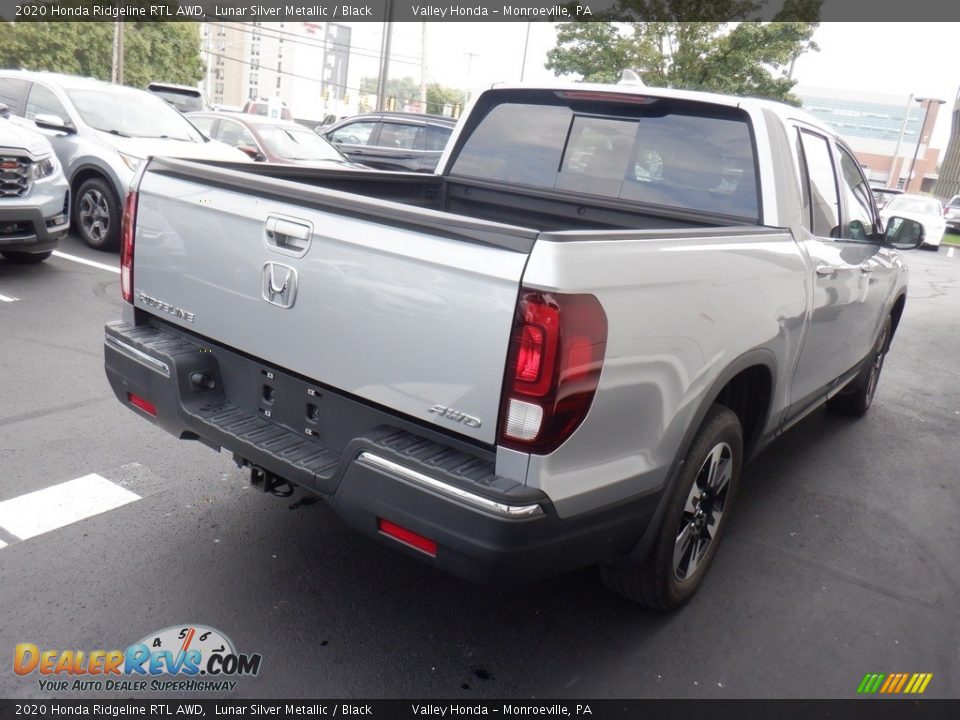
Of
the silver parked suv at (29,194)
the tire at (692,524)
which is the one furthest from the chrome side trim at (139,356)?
the silver parked suv at (29,194)

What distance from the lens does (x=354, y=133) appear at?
15523 millimetres

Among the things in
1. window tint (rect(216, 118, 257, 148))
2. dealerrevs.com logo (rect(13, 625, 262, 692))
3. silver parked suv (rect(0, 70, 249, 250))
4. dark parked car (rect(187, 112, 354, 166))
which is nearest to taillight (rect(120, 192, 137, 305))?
dealerrevs.com logo (rect(13, 625, 262, 692))

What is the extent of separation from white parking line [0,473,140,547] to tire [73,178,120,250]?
561 centimetres

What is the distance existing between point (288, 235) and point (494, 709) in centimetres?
164

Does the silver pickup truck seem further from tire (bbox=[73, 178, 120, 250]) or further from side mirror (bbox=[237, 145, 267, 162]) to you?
side mirror (bbox=[237, 145, 267, 162])

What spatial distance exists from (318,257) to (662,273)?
106 centimetres

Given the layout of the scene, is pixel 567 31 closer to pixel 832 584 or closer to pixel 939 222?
pixel 939 222

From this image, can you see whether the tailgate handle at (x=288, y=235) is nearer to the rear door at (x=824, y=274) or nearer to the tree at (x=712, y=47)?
the rear door at (x=824, y=274)

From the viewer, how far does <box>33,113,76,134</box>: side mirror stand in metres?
8.72

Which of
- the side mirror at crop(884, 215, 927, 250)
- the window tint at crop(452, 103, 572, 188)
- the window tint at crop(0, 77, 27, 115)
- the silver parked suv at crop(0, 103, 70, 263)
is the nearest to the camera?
the window tint at crop(452, 103, 572, 188)

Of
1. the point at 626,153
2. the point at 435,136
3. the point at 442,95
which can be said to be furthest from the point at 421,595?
the point at 442,95

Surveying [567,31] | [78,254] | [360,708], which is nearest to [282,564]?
[360,708]

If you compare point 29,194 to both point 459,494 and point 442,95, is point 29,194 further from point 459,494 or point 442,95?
point 442,95

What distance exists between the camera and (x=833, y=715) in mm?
2777
